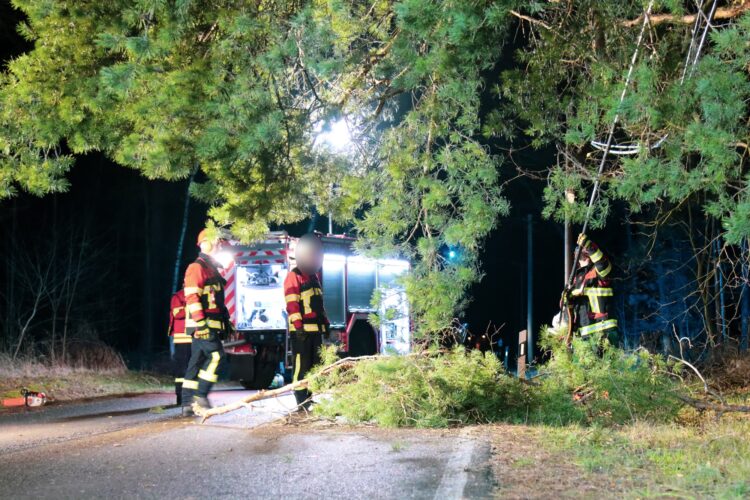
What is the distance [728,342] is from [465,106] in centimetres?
609

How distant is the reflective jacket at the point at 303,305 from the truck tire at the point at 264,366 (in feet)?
20.2

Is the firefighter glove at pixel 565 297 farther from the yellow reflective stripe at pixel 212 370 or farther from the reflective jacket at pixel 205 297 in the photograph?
the yellow reflective stripe at pixel 212 370

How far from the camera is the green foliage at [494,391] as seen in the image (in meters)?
8.31

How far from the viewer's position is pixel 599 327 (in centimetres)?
1029

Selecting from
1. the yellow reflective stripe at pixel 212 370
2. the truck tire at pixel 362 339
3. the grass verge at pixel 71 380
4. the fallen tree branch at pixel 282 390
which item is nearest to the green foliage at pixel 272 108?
the fallen tree branch at pixel 282 390

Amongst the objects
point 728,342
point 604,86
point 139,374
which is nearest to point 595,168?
point 604,86

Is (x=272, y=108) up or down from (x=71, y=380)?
up

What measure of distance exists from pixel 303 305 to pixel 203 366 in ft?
4.39

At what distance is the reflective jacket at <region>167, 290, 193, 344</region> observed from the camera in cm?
1215

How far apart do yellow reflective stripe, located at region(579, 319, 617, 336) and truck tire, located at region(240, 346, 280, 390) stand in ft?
24.6

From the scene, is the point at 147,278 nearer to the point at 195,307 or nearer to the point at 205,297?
the point at 205,297

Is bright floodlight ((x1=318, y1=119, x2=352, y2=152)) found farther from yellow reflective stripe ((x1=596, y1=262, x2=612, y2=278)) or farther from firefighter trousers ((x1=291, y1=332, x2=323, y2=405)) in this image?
yellow reflective stripe ((x1=596, y1=262, x2=612, y2=278))

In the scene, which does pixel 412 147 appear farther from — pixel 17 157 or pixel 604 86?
pixel 17 157

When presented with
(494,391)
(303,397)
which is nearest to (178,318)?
(303,397)
